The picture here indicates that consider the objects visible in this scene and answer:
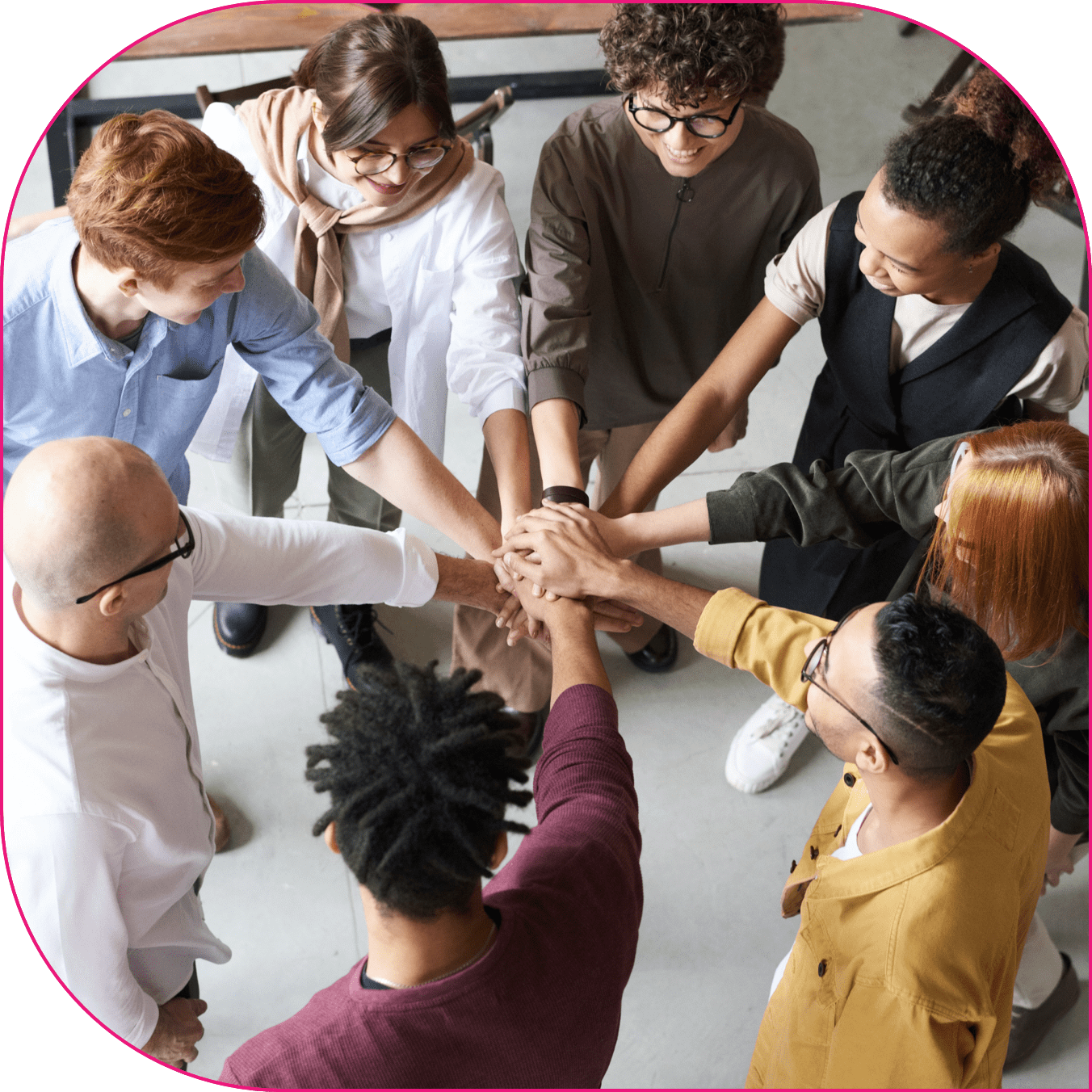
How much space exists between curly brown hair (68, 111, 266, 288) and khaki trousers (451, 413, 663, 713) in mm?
1029

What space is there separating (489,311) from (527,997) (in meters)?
1.28

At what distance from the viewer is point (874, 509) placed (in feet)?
5.69

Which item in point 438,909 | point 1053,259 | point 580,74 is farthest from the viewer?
point 1053,259

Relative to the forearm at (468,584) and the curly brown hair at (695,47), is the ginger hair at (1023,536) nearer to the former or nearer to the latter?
the curly brown hair at (695,47)

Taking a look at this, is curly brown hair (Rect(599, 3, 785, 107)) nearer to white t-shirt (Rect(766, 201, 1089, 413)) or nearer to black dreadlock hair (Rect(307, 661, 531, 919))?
white t-shirt (Rect(766, 201, 1089, 413))

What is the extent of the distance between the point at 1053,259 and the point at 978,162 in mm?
2412

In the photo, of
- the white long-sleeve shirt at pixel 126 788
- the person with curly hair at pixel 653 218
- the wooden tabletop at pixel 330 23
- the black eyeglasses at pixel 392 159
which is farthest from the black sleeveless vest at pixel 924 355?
the wooden tabletop at pixel 330 23

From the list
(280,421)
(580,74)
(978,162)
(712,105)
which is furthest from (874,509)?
(580,74)

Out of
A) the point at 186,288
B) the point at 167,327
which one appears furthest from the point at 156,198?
the point at 167,327

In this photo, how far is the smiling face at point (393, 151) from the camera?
1.64 m

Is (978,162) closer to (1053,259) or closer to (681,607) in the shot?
(681,607)

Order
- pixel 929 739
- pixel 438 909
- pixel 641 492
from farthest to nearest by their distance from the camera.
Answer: pixel 641 492
pixel 929 739
pixel 438 909

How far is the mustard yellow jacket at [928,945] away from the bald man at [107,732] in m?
0.91

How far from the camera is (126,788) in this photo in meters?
1.35
